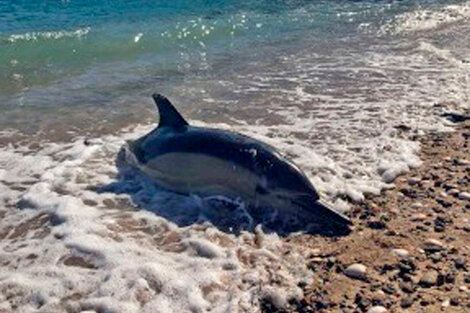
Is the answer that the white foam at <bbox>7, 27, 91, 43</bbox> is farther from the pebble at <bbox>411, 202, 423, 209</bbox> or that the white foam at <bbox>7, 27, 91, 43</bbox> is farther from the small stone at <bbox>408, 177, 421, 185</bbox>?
the pebble at <bbox>411, 202, 423, 209</bbox>

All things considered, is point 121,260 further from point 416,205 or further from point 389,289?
point 416,205

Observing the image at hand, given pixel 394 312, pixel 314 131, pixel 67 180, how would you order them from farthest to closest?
pixel 314 131 < pixel 67 180 < pixel 394 312

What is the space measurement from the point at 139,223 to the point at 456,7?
69.6ft

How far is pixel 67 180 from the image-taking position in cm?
848

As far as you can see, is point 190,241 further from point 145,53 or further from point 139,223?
point 145,53

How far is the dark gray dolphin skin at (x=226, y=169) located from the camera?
722 centimetres

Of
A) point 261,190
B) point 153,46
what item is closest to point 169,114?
point 261,190

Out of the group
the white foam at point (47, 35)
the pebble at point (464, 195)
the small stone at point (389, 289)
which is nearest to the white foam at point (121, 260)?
the small stone at point (389, 289)

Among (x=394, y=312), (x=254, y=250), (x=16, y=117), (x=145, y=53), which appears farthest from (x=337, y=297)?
(x=145, y=53)

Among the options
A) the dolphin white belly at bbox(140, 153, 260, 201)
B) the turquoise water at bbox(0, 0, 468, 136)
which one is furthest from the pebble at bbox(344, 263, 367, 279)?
the turquoise water at bbox(0, 0, 468, 136)

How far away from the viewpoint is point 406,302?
543 cm

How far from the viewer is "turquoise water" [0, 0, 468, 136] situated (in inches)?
516

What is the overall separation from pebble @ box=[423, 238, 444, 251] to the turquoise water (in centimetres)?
647

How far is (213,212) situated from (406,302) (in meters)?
2.79
